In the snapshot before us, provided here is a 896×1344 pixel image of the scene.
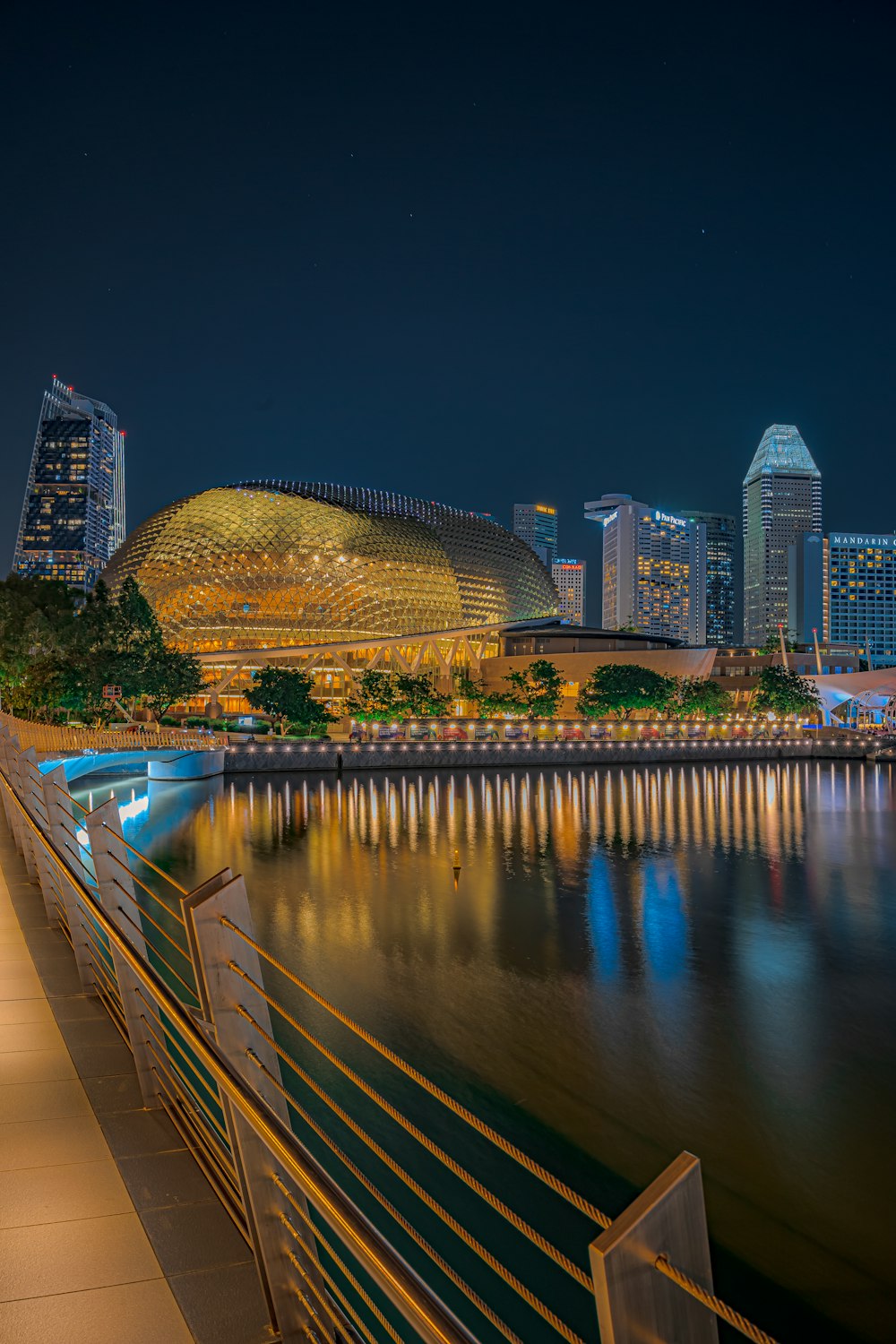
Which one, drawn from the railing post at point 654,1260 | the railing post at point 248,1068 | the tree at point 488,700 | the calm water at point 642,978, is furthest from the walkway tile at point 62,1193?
the tree at point 488,700

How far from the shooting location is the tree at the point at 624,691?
7300 cm

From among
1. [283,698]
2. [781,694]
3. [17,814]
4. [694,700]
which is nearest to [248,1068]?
[17,814]

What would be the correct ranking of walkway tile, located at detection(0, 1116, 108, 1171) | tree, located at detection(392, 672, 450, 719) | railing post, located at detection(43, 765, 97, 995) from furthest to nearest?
tree, located at detection(392, 672, 450, 719)
railing post, located at detection(43, 765, 97, 995)
walkway tile, located at detection(0, 1116, 108, 1171)

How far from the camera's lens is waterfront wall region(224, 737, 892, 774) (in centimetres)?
5256

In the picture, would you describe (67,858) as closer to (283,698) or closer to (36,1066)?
(36,1066)

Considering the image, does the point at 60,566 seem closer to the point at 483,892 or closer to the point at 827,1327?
the point at 483,892

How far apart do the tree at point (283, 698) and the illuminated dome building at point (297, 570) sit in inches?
547

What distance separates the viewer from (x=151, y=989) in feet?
12.4

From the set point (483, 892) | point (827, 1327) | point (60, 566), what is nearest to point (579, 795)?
point (483, 892)

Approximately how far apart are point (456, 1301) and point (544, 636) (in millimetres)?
79036

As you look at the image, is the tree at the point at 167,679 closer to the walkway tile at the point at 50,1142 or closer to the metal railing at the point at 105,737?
the metal railing at the point at 105,737

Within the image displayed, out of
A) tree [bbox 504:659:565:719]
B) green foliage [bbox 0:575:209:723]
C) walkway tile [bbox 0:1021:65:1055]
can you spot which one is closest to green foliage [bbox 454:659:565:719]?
tree [bbox 504:659:565:719]

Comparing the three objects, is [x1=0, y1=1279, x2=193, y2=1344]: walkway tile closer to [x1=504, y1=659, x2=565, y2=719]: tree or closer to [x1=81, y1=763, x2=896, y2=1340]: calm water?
[x1=81, y1=763, x2=896, y2=1340]: calm water

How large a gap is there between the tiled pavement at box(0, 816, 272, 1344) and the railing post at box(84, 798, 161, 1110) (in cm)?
15
